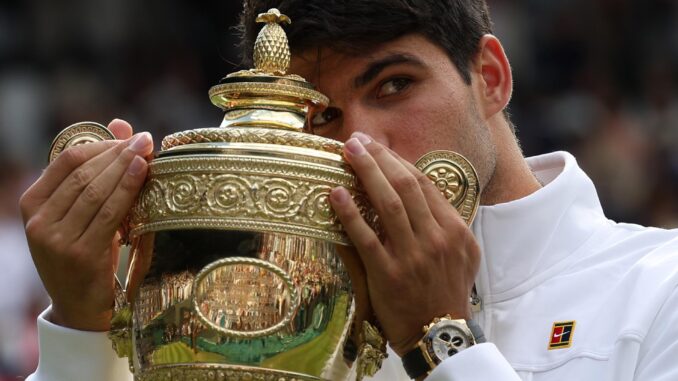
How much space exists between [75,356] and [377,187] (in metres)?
0.92

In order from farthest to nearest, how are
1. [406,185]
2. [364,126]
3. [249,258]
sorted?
[364,126]
[406,185]
[249,258]

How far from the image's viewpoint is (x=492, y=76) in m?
4.27

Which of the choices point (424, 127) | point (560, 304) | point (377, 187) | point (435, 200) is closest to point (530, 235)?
point (560, 304)

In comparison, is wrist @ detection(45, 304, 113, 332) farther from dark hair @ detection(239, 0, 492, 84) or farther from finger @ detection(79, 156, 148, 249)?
dark hair @ detection(239, 0, 492, 84)

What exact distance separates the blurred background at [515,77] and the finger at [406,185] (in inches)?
255

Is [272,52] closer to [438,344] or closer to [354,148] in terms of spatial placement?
[354,148]

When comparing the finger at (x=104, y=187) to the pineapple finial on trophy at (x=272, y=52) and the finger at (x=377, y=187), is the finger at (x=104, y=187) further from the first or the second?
the finger at (x=377, y=187)

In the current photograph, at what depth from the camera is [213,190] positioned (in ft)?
9.70

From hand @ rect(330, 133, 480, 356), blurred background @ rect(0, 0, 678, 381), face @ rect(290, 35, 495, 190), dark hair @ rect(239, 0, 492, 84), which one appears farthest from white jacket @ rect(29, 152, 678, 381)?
blurred background @ rect(0, 0, 678, 381)

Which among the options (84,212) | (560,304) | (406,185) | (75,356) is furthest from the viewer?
(560,304)

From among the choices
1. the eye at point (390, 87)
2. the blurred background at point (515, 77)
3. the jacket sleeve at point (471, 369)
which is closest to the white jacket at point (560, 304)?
the jacket sleeve at point (471, 369)

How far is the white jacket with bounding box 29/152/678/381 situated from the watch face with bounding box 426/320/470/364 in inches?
0.9

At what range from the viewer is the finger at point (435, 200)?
306 cm

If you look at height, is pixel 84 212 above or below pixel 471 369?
above
